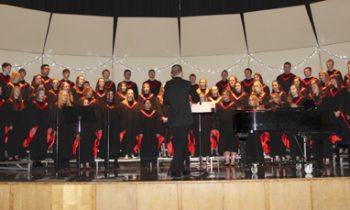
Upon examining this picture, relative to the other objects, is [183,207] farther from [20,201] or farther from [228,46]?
[228,46]

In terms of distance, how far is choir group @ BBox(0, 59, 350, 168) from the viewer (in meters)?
8.85

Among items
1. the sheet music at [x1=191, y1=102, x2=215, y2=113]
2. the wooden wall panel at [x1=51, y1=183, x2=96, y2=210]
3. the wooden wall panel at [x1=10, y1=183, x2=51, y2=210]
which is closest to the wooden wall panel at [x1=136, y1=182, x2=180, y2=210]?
the wooden wall panel at [x1=51, y1=183, x2=96, y2=210]

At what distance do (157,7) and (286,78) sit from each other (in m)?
4.07

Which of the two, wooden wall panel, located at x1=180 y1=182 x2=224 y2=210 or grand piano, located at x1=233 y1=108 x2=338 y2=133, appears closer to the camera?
wooden wall panel, located at x1=180 y1=182 x2=224 y2=210

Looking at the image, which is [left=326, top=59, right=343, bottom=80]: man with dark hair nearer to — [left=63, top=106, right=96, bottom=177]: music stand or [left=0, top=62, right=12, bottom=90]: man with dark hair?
[left=63, top=106, right=96, bottom=177]: music stand

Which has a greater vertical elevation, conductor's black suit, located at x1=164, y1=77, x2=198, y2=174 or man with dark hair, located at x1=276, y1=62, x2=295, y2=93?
man with dark hair, located at x1=276, y1=62, x2=295, y2=93

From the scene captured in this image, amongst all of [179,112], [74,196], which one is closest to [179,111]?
[179,112]

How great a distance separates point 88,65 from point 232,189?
753cm

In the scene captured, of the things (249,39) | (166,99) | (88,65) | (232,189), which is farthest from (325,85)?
(88,65)

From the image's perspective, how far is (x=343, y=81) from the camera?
9156 mm

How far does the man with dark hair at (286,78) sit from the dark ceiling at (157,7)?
1.83 meters

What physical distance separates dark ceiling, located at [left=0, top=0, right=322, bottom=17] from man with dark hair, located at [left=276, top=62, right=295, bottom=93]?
183 cm

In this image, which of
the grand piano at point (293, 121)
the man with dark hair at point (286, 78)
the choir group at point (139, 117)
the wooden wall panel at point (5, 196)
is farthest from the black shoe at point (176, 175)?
the man with dark hair at point (286, 78)

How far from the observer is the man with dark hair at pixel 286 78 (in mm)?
10289
